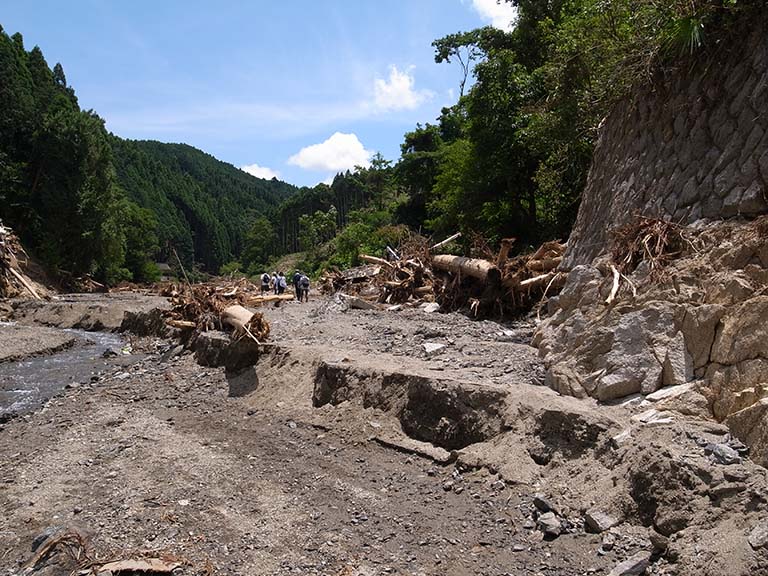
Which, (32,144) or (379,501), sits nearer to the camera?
(379,501)

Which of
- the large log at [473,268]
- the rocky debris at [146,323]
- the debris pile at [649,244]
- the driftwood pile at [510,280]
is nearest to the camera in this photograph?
the debris pile at [649,244]

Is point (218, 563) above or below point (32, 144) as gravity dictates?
below

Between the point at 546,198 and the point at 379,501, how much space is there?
40.9ft

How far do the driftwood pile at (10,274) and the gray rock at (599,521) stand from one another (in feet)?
93.7

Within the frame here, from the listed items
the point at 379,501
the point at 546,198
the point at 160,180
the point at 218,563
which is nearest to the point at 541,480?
the point at 379,501

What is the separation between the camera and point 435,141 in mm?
36688

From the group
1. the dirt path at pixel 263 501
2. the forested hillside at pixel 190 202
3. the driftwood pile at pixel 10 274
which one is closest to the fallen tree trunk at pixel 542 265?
the dirt path at pixel 263 501

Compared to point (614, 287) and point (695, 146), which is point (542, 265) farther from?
point (614, 287)

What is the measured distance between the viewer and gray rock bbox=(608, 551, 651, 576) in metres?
3.83

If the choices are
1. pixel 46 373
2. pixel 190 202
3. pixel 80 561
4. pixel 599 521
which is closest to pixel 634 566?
pixel 599 521

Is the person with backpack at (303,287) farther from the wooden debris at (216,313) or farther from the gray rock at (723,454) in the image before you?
the gray rock at (723,454)

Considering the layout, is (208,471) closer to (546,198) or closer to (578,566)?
(578,566)

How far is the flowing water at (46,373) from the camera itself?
10859 millimetres

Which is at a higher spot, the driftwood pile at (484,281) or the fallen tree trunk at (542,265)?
the fallen tree trunk at (542,265)
